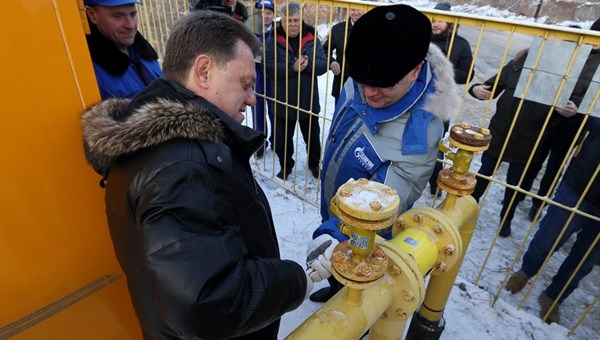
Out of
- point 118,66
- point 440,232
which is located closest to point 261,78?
point 118,66

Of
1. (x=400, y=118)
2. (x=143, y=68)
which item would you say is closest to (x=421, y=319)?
(x=400, y=118)

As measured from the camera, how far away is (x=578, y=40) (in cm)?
184

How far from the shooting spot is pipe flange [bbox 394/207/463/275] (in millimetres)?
1130

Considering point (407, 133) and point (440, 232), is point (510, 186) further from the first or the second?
point (440, 232)

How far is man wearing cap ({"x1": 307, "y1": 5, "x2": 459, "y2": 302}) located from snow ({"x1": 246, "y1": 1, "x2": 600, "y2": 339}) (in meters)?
1.22

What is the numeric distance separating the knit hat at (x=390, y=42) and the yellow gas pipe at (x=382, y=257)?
40 cm

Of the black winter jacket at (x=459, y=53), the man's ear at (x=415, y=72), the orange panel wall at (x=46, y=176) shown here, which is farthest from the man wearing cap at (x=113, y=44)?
the black winter jacket at (x=459, y=53)

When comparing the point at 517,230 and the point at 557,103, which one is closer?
the point at 557,103

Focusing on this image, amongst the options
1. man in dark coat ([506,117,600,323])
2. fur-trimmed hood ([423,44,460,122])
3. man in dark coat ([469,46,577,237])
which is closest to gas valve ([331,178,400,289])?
fur-trimmed hood ([423,44,460,122])

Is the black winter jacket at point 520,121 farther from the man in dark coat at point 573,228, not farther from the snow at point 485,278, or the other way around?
the snow at point 485,278

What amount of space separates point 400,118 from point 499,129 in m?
1.94

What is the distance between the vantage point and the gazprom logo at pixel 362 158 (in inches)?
69.5

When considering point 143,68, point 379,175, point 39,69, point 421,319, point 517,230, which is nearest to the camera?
point 39,69

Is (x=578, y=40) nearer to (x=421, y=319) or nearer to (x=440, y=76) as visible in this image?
(x=440, y=76)
